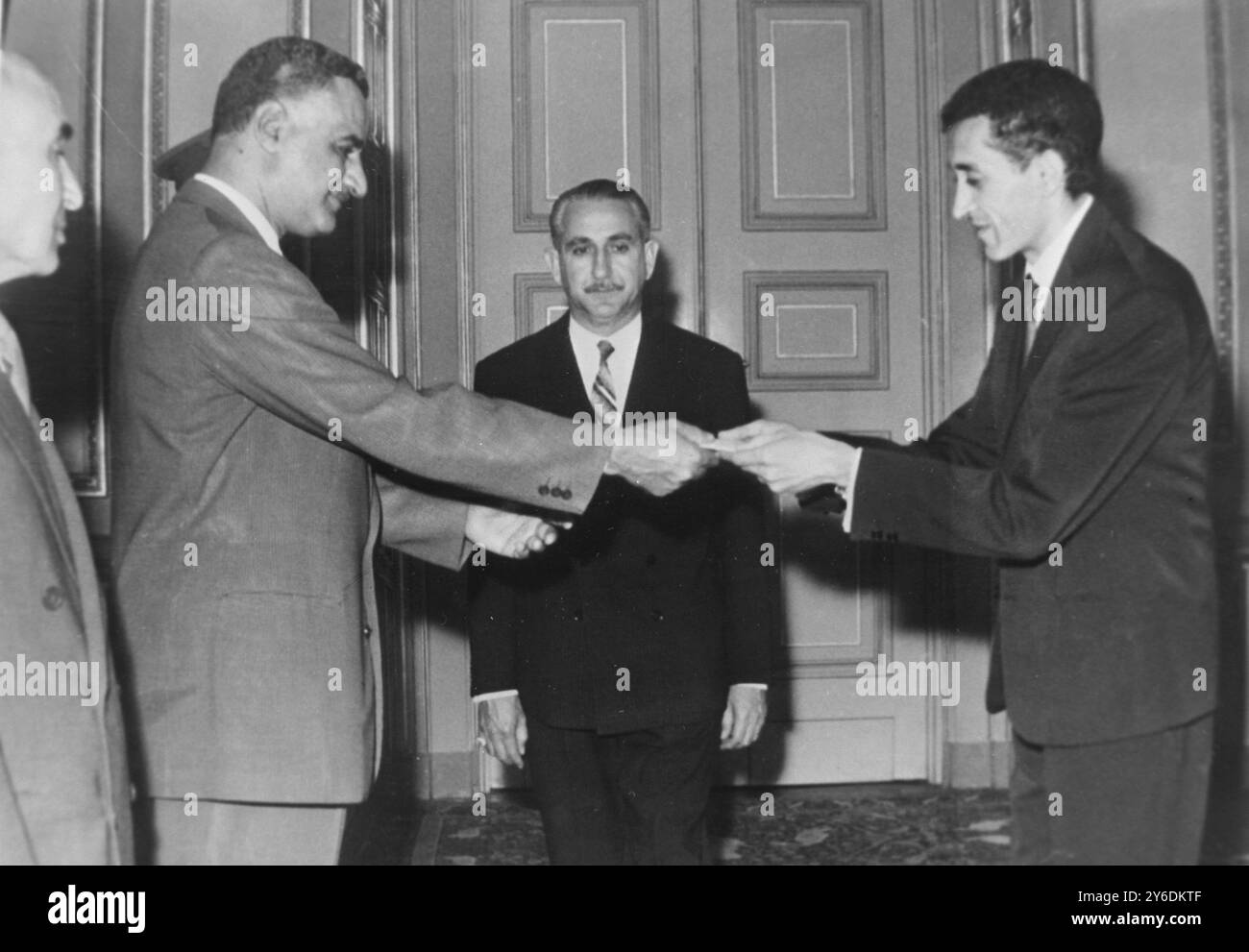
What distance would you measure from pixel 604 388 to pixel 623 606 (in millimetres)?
429

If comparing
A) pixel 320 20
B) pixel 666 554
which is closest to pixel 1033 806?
pixel 666 554

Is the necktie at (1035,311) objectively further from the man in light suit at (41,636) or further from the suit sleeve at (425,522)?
the man in light suit at (41,636)

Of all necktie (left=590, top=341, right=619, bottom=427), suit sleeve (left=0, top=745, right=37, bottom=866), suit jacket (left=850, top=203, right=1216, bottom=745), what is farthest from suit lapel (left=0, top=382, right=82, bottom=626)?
suit jacket (left=850, top=203, right=1216, bottom=745)

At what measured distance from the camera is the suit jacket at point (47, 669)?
141 cm

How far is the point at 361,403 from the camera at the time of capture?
1.76 metres

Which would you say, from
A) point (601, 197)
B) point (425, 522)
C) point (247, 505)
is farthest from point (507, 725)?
point (601, 197)

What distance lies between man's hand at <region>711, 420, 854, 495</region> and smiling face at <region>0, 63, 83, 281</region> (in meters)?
1.14

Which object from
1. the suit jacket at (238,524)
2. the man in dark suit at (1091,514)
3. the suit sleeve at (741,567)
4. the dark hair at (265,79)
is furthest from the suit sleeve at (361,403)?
the man in dark suit at (1091,514)

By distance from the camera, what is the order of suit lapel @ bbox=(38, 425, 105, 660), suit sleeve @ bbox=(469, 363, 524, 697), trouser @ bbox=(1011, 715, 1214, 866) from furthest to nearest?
suit sleeve @ bbox=(469, 363, 524, 697) < trouser @ bbox=(1011, 715, 1214, 866) < suit lapel @ bbox=(38, 425, 105, 660)

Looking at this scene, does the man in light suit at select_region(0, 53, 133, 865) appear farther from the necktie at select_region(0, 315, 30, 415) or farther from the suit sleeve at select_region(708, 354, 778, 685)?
the suit sleeve at select_region(708, 354, 778, 685)

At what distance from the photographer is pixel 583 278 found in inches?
92.3

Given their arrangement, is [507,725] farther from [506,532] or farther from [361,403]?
[361,403]

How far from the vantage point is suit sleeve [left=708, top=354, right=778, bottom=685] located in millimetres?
2285
